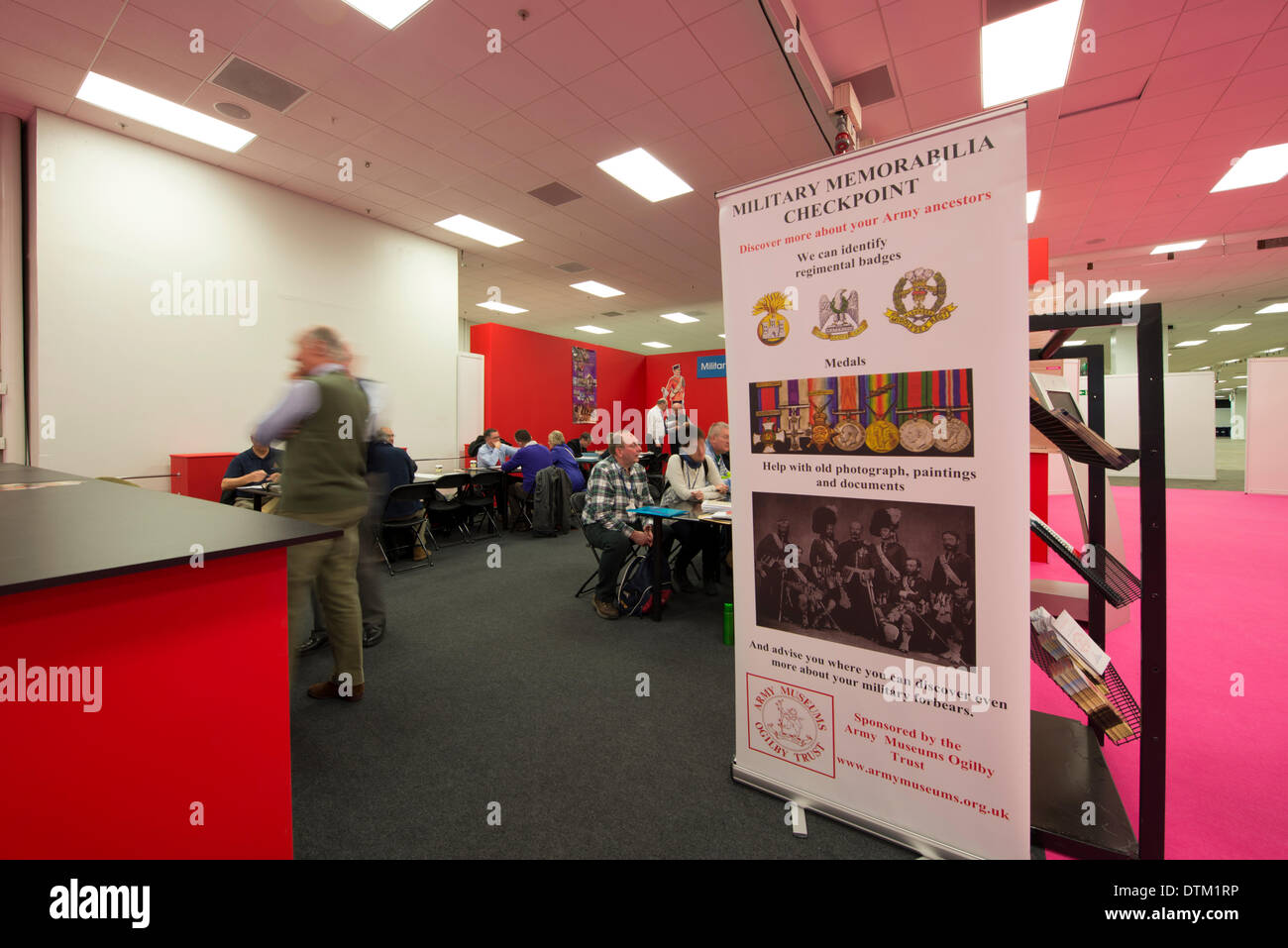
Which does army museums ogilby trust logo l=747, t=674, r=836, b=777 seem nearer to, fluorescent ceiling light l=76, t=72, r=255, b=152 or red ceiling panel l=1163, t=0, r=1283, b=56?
red ceiling panel l=1163, t=0, r=1283, b=56

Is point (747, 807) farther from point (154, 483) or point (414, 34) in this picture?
point (154, 483)

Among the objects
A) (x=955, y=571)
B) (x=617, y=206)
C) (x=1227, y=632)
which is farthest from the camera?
(x=617, y=206)

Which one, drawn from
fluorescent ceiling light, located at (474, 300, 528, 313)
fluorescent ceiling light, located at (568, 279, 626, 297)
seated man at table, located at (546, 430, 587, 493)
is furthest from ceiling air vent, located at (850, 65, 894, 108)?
fluorescent ceiling light, located at (474, 300, 528, 313)

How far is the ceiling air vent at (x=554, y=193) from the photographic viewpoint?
5.46 m

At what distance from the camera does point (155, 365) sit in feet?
15.2

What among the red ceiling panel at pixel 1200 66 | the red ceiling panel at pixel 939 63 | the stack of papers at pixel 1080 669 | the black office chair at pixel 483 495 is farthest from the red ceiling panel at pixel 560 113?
the stack of papers at pixel 1080 669

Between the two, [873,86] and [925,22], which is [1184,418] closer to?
[873,86]

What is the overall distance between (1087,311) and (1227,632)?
302 cm

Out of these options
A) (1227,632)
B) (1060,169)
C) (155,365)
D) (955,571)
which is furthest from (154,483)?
(1060,169)

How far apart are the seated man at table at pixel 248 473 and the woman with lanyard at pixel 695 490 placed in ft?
10.6

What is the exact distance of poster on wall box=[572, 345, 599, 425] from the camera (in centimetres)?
1176

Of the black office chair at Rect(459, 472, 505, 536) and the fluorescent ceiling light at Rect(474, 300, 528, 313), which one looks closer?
the black office chair at Rect(459, 472, 505, 536)
